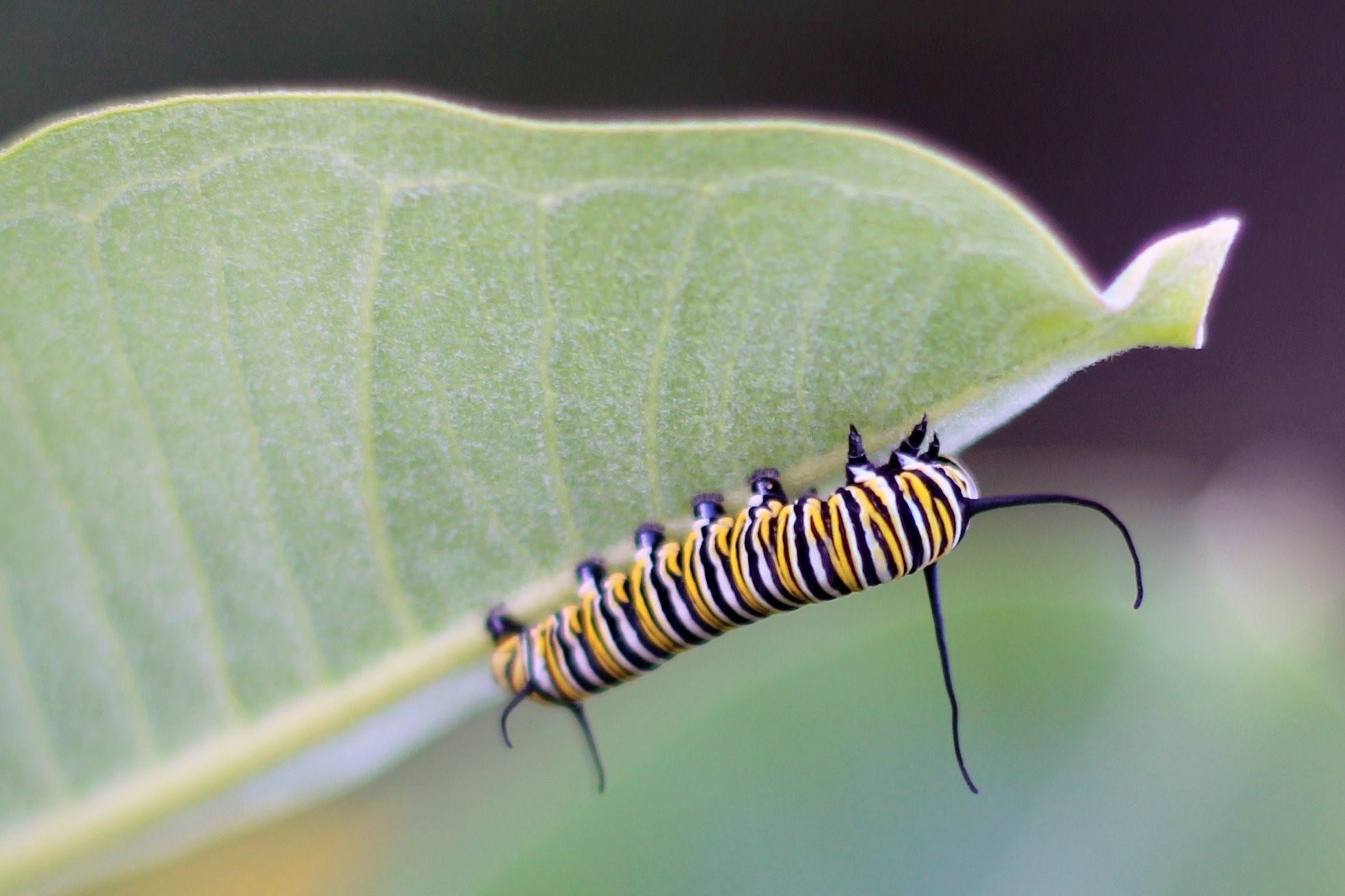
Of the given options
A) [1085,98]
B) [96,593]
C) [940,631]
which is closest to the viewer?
[96,593]

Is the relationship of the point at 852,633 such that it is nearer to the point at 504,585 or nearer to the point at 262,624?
the point at 504,585

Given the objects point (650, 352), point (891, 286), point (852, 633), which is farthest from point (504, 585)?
point (852, 633)

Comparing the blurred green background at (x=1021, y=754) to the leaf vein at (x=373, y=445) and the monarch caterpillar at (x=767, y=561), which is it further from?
the leaf vein at (x=373, y=445)

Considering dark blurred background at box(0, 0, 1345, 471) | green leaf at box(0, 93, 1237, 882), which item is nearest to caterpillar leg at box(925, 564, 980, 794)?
green leaf at box(0, 93, 1237, 882)

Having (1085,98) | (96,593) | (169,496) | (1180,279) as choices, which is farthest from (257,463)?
(1085,98)

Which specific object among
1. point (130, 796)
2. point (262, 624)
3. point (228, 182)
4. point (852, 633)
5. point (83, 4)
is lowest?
point (852, 633)

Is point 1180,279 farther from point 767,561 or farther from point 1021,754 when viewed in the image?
point 1021,754
